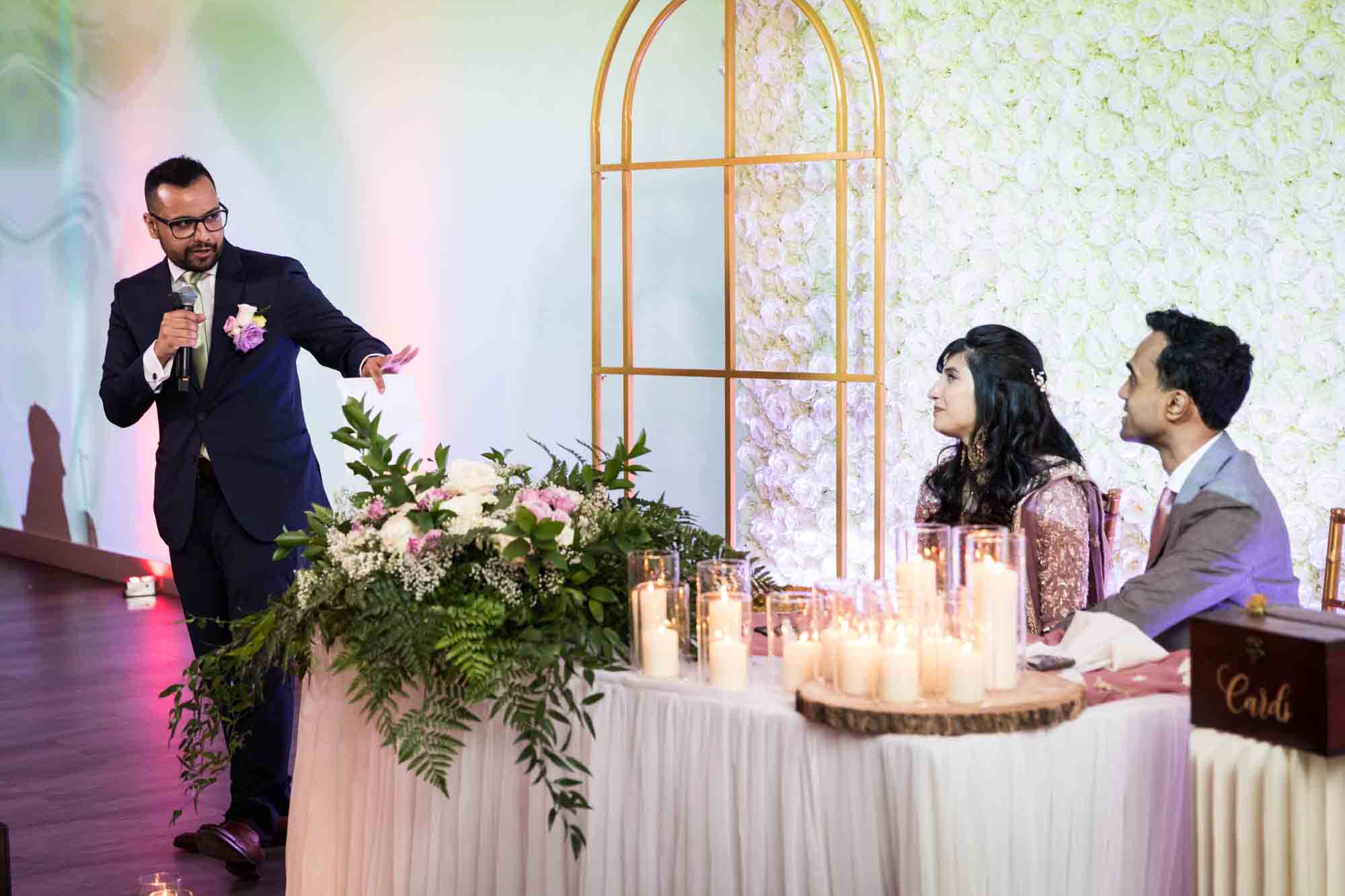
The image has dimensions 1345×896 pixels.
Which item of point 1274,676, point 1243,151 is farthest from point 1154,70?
point 1274,676

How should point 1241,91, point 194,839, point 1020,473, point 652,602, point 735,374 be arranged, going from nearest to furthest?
point 652,602 < point 1020,473 < point 194,839 < point 1241,91 < point 735,374

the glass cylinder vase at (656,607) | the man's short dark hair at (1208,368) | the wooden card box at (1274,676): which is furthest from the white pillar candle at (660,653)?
the man's short dark hair at (1208,368)

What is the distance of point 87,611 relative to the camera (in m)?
7.99

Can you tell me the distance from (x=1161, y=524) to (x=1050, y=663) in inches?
34.5

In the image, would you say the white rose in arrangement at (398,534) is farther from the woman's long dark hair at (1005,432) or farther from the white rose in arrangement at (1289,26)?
the white rose in arrangement at (1289,26)

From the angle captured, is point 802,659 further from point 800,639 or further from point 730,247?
point 730,247

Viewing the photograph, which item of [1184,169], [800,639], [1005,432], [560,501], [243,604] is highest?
[1184,169]

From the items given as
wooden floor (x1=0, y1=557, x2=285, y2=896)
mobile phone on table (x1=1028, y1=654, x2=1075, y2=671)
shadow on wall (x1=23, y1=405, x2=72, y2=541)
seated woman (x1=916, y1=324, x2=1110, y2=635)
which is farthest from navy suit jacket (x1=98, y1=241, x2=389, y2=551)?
shadow on wall (x1=23, y1=405, x2=72, y2=541)

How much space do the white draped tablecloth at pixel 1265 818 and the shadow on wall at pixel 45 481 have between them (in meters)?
8.33

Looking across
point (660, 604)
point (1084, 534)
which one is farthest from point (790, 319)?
point (660, 604)

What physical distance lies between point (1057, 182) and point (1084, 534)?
1.66m

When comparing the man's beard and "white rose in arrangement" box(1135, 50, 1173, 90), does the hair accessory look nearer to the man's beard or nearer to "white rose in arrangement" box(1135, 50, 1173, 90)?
"white rose in arrangement" box(1135, 50, 1173, 90)

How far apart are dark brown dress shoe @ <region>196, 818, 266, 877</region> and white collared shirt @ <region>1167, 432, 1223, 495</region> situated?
8.10ft

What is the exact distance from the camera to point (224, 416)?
427 centimetres
